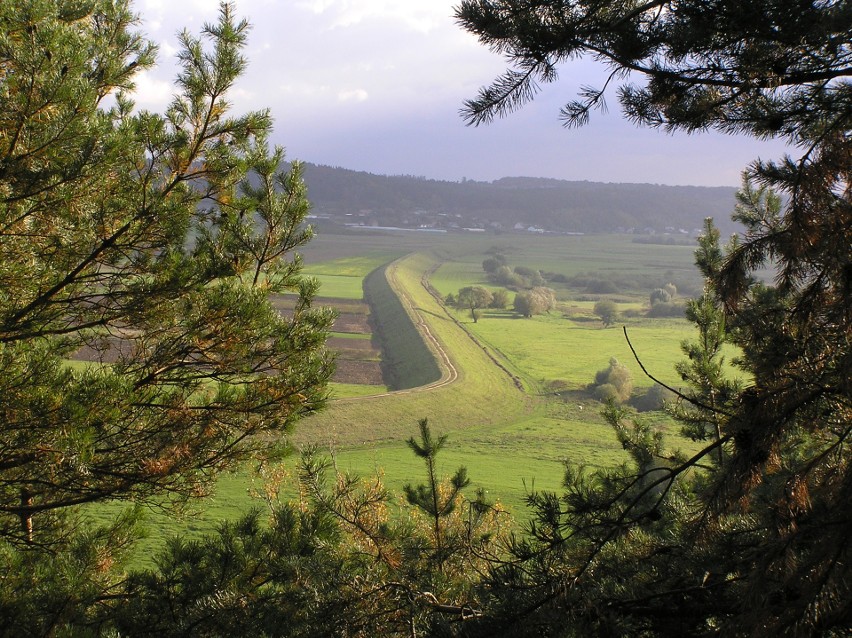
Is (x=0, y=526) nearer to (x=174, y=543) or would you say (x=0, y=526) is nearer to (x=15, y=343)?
(x=174, y=543)

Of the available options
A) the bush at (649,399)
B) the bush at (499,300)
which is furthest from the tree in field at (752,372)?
the bush at (499,300)

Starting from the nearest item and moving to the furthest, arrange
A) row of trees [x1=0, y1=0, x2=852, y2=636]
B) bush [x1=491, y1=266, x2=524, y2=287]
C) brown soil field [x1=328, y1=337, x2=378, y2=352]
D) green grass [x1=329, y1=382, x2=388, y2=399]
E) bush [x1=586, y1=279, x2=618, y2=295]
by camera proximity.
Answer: row of trees [x1=0, y1=0, x2=852, y2=636] < green grass [x1=329, y1=382, x2=388, y2=399] < brown soil field [x1=328, y1=337, x2=378, y2=352] < bush [x1=586, y1=279, x2=618, y2=295] < bush [x1=491, y1=266, x2=524, y2=287]

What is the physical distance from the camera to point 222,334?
220 inches

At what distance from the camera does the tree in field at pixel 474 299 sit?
7325 centimetres

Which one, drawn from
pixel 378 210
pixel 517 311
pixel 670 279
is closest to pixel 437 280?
pixel 517 311

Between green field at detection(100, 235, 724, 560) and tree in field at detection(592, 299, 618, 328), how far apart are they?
149cm

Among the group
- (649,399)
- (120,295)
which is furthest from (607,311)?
(120,295)

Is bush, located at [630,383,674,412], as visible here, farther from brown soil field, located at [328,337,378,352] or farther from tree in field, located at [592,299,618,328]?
tree in field, located at [592,299,618,328]

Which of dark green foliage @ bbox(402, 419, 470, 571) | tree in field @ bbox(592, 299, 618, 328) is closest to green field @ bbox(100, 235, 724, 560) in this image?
dark green foliage @ bbox(402, 419, 470, 571)

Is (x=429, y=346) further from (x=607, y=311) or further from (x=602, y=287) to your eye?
(x=602, y=287)

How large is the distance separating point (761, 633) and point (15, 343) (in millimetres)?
5018

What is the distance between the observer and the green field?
29.0 metres

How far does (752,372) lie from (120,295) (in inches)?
193

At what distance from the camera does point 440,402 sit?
39.9 m
